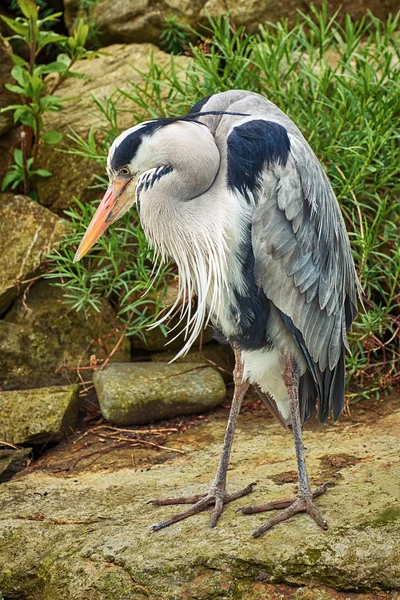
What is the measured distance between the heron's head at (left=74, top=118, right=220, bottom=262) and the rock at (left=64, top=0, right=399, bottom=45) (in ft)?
9.86

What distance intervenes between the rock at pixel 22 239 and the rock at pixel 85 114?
200 mm

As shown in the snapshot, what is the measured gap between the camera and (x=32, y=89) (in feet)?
15.3

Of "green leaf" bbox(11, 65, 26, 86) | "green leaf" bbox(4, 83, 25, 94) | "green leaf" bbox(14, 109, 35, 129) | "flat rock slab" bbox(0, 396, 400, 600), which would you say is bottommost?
"flat rock slab" bbox(0, 396, 400, 600)

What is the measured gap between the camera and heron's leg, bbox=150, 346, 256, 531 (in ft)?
9.78

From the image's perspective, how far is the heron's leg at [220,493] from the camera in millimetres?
2981

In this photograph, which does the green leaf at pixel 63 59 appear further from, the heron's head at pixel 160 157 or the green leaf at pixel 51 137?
the heron's head at pixel 160 157

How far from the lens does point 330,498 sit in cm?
302

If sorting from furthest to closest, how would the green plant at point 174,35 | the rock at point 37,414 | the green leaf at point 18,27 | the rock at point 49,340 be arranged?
the green plant at point 174,35
the green leaf at point 18,27
the rock at point 49,340
the rock at point 37,414

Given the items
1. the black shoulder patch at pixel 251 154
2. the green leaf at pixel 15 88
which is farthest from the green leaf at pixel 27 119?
the black shoulder patch at pixel 251 154

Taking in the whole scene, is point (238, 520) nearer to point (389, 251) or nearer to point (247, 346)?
point (247, 346)

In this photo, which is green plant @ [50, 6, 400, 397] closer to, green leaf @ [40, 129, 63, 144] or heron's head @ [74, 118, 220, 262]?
green leaf @ [40, 129, 63, 144]

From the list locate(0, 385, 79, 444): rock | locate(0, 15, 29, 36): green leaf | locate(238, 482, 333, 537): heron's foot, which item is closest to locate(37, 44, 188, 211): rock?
locate(0, 15, 29, 36): green leaf

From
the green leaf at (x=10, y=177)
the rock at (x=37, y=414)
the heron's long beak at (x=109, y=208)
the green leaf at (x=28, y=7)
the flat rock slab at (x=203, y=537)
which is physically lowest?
the rock at (x=37, y=414)

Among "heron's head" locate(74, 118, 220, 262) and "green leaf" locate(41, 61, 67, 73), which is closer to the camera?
"heron's head" locate(74, 118, 220, 262)
